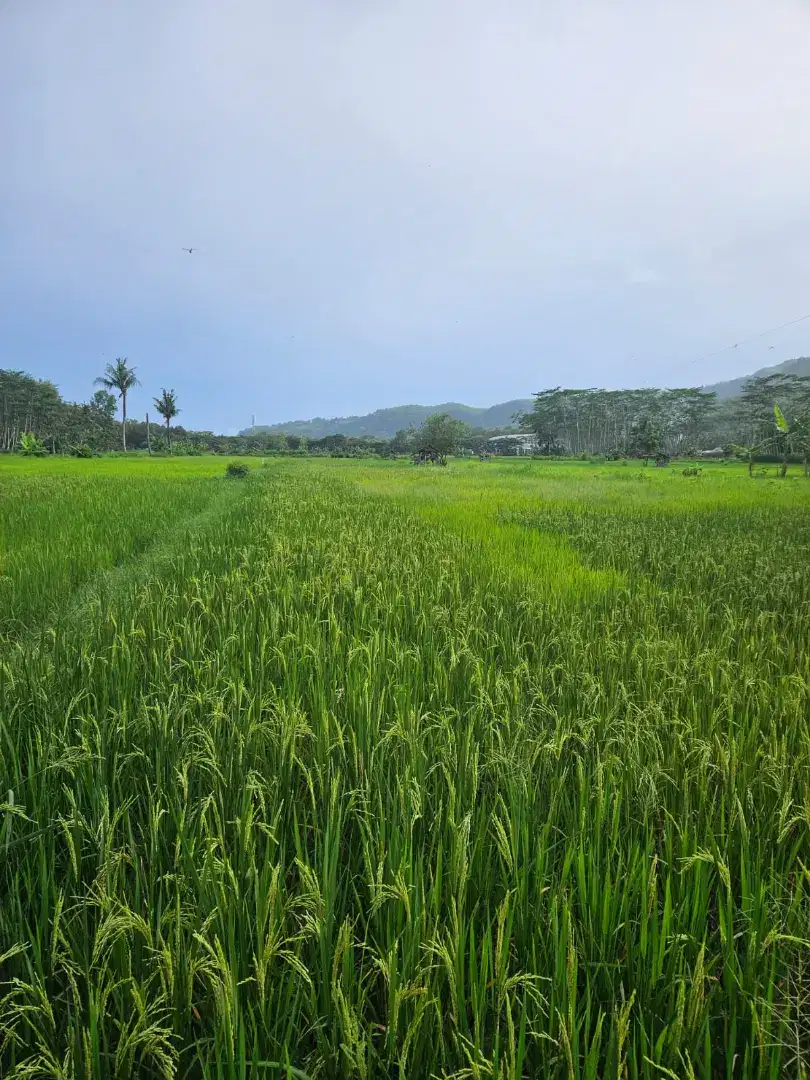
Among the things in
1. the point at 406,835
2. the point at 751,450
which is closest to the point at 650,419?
the point at 751,450

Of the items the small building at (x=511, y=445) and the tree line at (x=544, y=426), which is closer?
the tree line at (x=544, y=426)

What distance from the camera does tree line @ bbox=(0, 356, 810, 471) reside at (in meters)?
60.5

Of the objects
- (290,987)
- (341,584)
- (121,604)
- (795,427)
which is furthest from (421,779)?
(795,427)

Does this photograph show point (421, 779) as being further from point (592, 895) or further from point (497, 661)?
point (497, 661)

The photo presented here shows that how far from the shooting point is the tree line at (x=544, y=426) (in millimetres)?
60472

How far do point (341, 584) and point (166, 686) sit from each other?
2159 millimetres

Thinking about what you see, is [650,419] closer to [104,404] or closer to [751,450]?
[751,450]

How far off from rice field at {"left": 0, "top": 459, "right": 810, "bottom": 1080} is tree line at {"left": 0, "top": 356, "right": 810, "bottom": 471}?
43.4 meters

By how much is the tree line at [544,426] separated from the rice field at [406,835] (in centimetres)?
4344

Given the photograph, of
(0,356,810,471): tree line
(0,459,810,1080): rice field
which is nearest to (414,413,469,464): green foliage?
(0,356,810,471): tree line

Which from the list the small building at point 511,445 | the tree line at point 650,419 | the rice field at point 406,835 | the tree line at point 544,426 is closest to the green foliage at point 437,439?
the tree line at point 544,426

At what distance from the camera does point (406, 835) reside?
4.65 feet

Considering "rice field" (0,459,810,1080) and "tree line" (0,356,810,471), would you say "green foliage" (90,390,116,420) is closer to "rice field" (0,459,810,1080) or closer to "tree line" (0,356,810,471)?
"tree line" (0,356,810,471)

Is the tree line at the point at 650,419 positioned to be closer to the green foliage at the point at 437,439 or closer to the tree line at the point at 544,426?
the tree line at the point at 544,426
